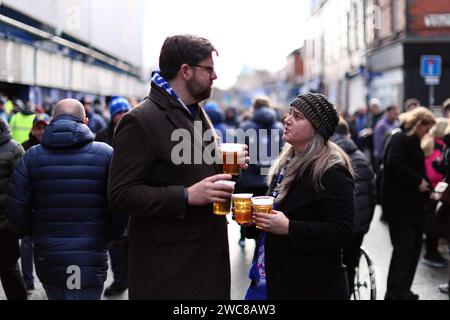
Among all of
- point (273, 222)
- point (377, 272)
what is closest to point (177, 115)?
point (273, 222)

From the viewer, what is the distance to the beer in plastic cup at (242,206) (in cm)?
273

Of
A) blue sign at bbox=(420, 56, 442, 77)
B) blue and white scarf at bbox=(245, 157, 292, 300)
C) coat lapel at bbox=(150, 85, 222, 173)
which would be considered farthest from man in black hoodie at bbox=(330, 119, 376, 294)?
blue sign at bbox=(420, 56, 442, 77)

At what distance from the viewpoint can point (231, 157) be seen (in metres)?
2.64

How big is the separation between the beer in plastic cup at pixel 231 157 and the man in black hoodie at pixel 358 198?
89.9 inches

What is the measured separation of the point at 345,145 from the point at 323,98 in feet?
6.21

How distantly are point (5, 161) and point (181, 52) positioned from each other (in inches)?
96.3

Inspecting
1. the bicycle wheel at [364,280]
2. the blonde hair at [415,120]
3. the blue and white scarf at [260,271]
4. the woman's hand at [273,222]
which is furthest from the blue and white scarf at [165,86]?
the blonde hair at [415,120]

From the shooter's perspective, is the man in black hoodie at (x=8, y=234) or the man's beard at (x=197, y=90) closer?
the man's beard at (x=197, y=90)

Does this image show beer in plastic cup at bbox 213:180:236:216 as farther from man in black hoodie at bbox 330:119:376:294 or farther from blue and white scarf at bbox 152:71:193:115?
man in black hoodie at bbox 330:119:376:294

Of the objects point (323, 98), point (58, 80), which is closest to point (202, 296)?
point (323, 98)

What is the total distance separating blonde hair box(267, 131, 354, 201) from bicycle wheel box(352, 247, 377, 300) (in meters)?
2.31

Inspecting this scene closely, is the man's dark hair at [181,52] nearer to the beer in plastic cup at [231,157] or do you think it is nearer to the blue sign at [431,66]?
the beer in plastic cup at [231,157]

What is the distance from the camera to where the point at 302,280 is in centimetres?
291

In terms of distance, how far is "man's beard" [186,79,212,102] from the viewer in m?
2.64
